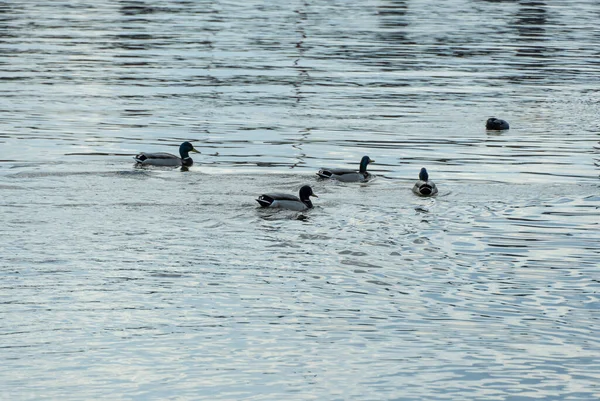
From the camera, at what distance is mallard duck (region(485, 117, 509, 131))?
32.9 m

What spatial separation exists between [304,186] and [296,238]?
2.34 m

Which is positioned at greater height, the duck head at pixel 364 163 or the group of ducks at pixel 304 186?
the duck head at pixel 364 163

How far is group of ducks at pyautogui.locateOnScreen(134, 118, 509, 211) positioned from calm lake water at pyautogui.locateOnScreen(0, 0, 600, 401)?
264mm

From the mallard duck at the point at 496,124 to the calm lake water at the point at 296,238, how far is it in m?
0.23

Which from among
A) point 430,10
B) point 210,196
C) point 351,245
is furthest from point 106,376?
point 430,10

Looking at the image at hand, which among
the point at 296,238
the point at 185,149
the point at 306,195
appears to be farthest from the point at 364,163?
the point at 296,238

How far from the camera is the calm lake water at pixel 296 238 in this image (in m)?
14.6

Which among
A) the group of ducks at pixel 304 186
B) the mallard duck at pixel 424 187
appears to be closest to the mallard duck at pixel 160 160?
the group of ducks at pixel 304 186

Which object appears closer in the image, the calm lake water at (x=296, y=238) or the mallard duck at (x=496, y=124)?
the calm lake water at (x=296, y=238)

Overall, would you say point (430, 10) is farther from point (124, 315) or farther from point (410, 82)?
point (124, 315)

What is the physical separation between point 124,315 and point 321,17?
190 feet

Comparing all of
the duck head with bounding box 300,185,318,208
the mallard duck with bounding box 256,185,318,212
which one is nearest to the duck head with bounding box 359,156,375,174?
the duck head with bounding box 300,185,318,208

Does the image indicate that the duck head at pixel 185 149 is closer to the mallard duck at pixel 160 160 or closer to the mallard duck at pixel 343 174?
the mallard duck at pixel 160 160

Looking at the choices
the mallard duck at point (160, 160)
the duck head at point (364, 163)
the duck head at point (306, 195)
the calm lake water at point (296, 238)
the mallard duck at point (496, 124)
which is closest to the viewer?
the calm lake water at point (296, 238)
